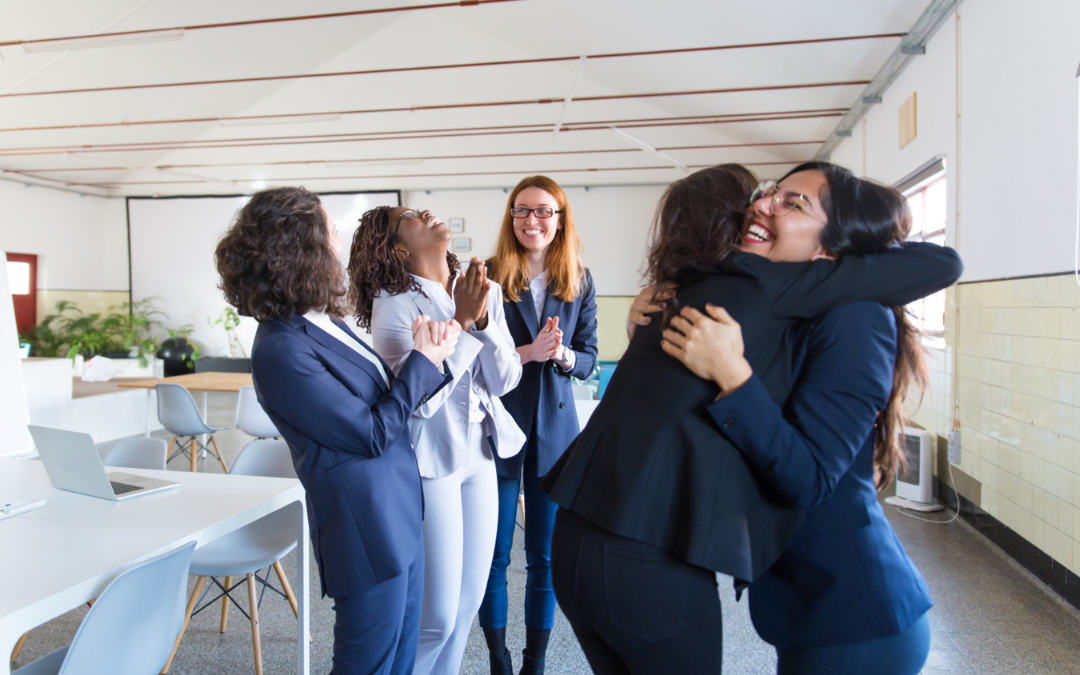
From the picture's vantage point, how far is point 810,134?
7.39 m

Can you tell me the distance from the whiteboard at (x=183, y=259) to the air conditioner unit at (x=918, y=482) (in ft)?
28.7

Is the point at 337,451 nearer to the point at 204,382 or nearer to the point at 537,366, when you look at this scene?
the point at 537,366

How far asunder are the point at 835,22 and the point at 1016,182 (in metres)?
2.01

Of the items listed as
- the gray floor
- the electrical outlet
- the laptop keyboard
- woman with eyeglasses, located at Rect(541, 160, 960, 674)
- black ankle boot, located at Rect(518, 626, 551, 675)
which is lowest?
the gray floor

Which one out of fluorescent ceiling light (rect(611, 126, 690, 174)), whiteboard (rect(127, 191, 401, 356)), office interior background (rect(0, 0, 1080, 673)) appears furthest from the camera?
whiteboard (rect(127, 191, 401, 356))

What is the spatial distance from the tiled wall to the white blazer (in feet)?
6.78

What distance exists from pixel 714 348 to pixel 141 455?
2690 mm

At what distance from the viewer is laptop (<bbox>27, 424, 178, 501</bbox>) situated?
6.31 ft

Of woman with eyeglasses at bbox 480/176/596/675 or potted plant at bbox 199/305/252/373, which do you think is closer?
woman with eyeglasses at bbox 480/176/596/675

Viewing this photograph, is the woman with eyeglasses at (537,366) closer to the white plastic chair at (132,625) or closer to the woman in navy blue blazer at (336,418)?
the woman in navy blue blazer at (336,418)

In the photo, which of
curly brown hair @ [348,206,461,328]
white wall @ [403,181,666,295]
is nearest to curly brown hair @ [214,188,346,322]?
curly brown hair @ [348,206,461,328]

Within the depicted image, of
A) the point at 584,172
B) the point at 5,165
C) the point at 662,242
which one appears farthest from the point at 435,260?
the point at 5,165

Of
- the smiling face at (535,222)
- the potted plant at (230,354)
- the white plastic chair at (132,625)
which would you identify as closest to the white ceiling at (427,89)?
the potted plant at (230,354)

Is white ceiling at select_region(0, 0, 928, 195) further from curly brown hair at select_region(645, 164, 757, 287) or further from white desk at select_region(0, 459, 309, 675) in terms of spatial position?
white desk at select_region(0, 459, 309, 675)
